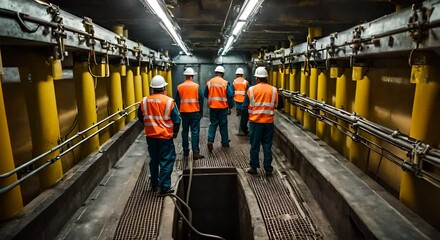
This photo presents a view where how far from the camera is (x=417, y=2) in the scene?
8.23 feet

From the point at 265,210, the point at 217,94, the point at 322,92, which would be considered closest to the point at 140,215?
the point at 265,210

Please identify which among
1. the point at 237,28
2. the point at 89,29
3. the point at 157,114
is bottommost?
the point at 157,114

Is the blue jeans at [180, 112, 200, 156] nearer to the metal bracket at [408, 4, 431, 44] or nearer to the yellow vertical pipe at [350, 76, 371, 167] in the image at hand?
the yellow vertical pipe at [350, 76, 371, 167]

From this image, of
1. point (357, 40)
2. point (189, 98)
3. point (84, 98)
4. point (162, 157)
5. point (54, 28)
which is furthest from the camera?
point (189, 98)

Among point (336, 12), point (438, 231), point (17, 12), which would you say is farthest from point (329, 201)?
point (17, 12)

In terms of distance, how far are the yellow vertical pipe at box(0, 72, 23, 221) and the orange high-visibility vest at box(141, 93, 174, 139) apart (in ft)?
6.13

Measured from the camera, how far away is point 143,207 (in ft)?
14.3

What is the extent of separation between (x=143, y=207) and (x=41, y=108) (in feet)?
6.02

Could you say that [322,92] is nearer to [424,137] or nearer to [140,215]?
[424,137]

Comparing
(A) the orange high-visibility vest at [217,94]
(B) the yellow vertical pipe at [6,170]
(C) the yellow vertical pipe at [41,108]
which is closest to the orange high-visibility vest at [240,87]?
(A) the orange high-visibility vest at [217,94]

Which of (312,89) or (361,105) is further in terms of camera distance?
(312,89)

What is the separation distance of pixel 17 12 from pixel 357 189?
3.91m

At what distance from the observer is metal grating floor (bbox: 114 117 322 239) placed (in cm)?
370

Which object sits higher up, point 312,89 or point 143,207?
point 312,89
